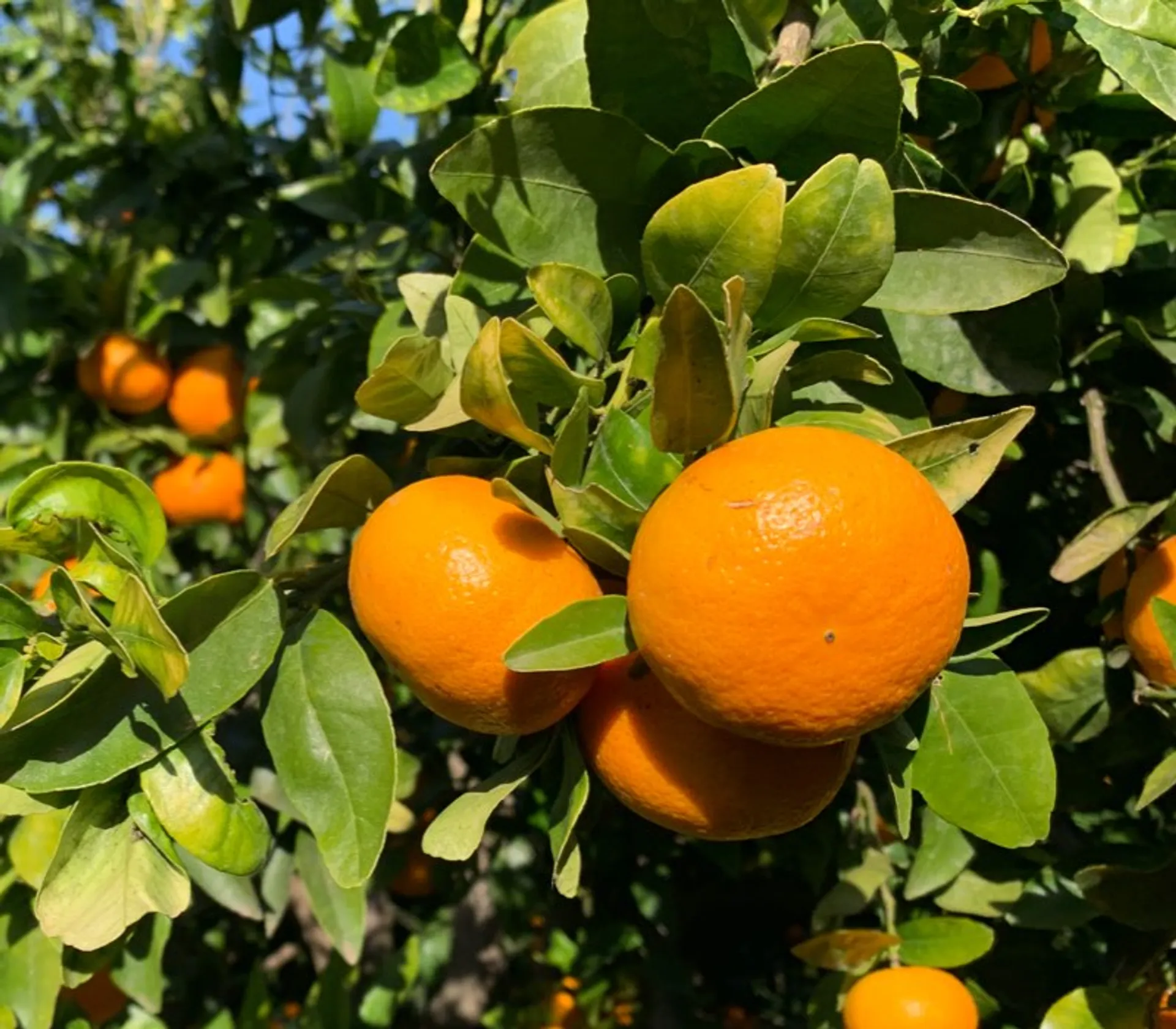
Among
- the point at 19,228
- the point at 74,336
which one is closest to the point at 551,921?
the point at 74,336

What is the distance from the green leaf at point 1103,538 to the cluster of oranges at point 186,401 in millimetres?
1003

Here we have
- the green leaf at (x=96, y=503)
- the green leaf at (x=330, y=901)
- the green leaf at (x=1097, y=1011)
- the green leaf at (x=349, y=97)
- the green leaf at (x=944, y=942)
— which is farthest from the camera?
the green leaf at (x=349, y=97)

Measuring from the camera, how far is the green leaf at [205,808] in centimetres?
69

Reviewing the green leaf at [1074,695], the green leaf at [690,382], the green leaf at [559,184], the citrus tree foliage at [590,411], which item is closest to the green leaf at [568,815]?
the citrus tree foliage at [590,411]

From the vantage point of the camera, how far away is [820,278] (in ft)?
2.20

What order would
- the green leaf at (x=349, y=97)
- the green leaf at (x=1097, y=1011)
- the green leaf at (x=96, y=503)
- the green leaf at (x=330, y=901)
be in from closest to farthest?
the green leaf at (x=96, y=503) → the green leaf at (x=1097, y=1011) → the green leaf at (x=330, y=901) → the green leaf at (x=349, y=97)

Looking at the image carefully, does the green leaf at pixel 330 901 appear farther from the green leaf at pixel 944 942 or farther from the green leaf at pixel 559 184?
the green leaf at pixel 559 184

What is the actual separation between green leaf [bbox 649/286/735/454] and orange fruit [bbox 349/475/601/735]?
11 cm

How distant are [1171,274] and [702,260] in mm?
571

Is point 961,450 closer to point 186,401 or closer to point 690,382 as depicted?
point 690,382

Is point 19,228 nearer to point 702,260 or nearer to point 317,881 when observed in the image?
point 317,881

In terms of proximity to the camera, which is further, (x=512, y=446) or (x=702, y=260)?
(x=512, y=446)

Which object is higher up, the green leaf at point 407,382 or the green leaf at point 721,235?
the green leaf at point 721,235

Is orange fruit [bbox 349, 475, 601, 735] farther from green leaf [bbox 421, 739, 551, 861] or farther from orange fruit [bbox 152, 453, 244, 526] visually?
orange fruit [bbox 152, 453, 244, 526]
